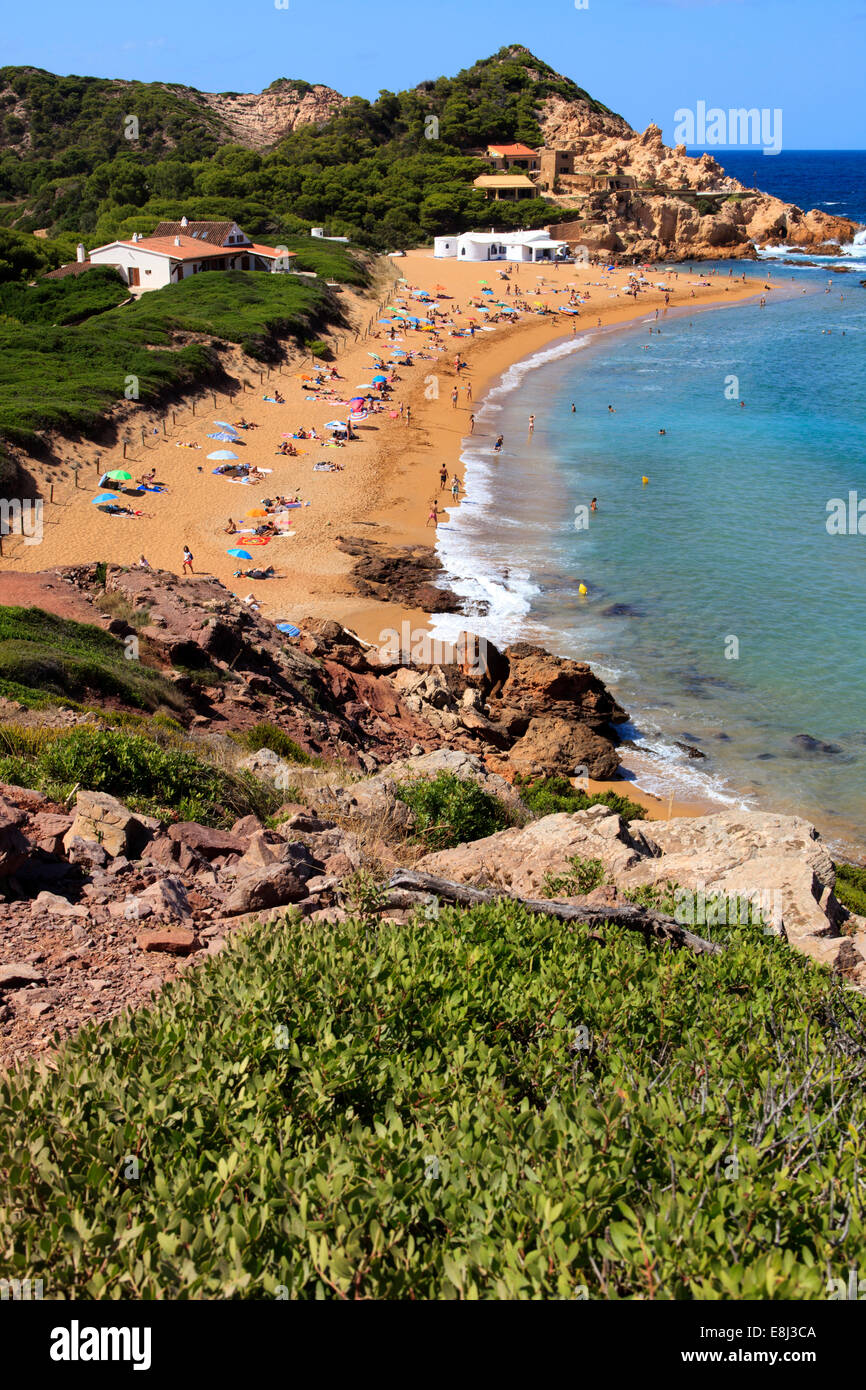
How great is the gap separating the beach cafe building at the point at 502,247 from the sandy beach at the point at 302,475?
21.1 m

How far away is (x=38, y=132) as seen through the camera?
351ft

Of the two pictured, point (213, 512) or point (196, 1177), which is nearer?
point (196, 1177)

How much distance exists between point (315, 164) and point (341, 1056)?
101450mm

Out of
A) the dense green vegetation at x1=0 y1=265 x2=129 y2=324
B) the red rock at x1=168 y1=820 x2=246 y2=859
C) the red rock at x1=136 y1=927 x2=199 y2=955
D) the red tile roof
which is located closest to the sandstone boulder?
the red rock at x1=168 y1=820 x2=246 y2=859

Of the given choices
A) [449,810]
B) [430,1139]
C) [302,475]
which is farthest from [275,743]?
[302,475]

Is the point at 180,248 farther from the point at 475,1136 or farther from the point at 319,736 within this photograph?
the point at 475,1136

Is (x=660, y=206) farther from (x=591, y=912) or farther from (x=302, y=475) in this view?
(x=591, y=912)

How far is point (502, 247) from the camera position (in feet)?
262

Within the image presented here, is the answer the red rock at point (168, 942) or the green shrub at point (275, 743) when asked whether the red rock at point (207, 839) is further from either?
the green shrub at point (275, 743)

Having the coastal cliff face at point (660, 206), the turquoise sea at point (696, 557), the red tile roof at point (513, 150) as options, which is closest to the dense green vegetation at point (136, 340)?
the turquoise sea at point (696, 557)

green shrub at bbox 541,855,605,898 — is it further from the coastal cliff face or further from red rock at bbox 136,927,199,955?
the coastal cliff face

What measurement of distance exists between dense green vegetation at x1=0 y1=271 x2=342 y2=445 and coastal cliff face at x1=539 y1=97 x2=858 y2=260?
4244 cm

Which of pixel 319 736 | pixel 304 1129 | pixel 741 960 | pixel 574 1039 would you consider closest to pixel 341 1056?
pixel 304 1129

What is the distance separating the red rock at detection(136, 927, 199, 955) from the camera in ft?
24.4
